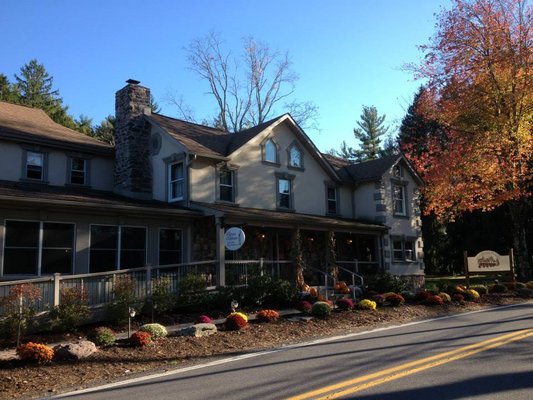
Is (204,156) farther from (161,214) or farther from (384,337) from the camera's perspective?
(384,337)

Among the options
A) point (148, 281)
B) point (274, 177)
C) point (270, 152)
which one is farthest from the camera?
point (270, 152)

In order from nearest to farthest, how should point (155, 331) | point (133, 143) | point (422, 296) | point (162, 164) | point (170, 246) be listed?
point (155, 331), point (422, 296), point (170, 246), point (162, 164), point (133, 143)

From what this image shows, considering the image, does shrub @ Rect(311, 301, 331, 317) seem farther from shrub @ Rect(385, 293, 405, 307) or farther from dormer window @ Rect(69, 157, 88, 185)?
dormer window @ Rect(69, 157, 88, 185)

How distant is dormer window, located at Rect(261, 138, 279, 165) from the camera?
74.5 ft

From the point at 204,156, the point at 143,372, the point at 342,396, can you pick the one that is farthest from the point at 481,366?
the point at 204,156

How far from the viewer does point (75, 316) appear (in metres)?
11.9

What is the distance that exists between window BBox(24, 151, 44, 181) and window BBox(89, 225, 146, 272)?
13.5 ft

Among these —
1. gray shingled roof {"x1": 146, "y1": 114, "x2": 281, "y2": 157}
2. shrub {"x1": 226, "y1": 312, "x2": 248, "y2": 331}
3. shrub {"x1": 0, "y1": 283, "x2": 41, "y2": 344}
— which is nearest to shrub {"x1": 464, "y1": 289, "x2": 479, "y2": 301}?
shrub {"x1": 226, "y1": 312, "x2": 248, "y2": 331}

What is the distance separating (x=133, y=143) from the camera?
69.5 ft

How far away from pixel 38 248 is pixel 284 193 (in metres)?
11.1

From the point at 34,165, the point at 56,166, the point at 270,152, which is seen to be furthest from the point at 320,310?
the point at 34,165

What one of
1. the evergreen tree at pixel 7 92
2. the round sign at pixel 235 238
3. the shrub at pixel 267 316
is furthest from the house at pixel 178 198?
the evergreen tree at pixel 7 92

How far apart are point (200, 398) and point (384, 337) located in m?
5.47

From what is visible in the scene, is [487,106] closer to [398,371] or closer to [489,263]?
[489,263]
